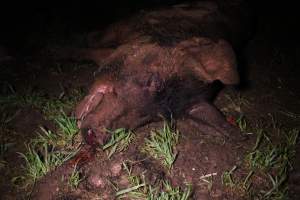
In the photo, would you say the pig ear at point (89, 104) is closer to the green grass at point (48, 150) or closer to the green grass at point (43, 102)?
the green grass at point (48, 150)

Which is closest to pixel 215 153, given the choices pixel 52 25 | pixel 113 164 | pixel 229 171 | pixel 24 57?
pixel 229 171

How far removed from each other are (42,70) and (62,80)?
0.36 metres

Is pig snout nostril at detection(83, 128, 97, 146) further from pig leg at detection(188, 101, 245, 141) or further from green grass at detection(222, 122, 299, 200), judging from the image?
green grass at detection(222, 122, 299, 200)

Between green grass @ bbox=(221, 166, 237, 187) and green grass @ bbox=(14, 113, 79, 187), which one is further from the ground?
green grass @ bbox=(14, 113, 79, 187)

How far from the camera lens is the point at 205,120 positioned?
330 centimetres

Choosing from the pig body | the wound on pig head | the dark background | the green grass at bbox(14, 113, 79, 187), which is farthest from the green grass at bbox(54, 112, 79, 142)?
the dark background

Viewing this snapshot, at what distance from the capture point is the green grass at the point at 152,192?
265cm

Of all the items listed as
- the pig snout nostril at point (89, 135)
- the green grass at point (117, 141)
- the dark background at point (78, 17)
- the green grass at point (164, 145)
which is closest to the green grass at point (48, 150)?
the pig snout nostril at point (89, 135)

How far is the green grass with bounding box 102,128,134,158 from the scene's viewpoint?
9.91ft

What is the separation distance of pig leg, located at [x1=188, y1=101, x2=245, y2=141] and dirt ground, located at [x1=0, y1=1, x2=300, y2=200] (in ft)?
0.21

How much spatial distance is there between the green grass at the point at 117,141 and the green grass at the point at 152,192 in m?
0.35

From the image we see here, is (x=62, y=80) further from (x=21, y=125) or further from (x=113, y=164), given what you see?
(x=113, y=164)

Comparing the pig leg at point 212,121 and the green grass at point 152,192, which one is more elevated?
the pig leg at point 212,121

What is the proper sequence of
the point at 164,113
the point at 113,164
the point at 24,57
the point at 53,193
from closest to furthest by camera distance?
the point at 53,193 → the point at 113,164 → the point at 164,113 → the point at 24,57
